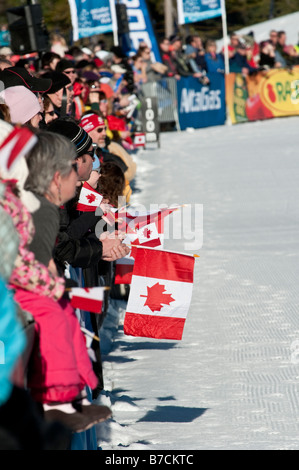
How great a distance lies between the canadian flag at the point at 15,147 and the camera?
2.78 meters

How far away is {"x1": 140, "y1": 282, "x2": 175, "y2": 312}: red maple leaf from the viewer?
469cm

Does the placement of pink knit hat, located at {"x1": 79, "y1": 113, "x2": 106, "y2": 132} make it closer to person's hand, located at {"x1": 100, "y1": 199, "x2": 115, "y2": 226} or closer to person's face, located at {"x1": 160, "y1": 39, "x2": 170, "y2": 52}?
person's hand, located at {"x1": 100, "y1": 199, "x2": 115, "y2": 226}

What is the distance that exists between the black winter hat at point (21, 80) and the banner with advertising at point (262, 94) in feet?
55.6

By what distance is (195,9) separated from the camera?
22.9m

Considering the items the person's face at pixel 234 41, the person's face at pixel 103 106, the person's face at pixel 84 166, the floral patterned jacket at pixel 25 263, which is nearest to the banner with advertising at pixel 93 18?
the person's face at pixel 234 41

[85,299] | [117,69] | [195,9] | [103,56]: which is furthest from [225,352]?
[195,9]

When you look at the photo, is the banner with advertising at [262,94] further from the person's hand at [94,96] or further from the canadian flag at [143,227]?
the canadian flag at [143,227]

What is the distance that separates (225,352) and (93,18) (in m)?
15.7

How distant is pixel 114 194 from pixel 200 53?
18168 millimetres

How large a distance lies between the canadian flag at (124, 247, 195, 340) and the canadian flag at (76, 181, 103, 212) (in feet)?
1.92

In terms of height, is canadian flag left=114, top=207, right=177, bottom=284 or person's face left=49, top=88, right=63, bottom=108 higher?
person's face left=49, top=88, right=63, bottom=108

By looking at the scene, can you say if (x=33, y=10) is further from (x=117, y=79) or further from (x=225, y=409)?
(x=225, y=409)

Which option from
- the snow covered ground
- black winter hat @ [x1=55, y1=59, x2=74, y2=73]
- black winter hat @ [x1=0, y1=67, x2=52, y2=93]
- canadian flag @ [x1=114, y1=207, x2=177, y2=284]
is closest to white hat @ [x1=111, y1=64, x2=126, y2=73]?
the snow covered ground

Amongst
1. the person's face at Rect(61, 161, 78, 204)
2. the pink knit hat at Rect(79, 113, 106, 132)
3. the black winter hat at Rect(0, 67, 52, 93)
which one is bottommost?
the pink knit hat at Rect(79, 113, 106, 132)
